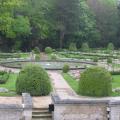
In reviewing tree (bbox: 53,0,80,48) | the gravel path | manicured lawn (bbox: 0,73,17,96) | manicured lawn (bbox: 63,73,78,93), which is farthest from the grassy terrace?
tree (bbox: 53,0,80,48)

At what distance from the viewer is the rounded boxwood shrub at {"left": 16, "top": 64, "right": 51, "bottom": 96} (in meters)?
19.0

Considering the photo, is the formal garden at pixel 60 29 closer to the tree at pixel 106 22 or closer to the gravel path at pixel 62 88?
the tree at pixel 106 22

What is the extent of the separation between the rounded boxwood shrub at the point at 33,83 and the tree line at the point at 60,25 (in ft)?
123

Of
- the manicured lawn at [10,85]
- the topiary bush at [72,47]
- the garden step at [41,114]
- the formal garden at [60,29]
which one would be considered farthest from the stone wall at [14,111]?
the topiary bush at [72,47]

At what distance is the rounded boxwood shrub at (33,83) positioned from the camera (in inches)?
747

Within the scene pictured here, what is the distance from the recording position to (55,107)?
1518 cm

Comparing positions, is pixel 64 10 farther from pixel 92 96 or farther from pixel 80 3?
pixel 92 96

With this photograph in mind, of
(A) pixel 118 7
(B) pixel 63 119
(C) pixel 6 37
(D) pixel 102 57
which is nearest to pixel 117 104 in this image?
(B) pixel 63 119

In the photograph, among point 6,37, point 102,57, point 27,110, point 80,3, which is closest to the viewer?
point 27,110

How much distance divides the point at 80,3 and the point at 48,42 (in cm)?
A: 815

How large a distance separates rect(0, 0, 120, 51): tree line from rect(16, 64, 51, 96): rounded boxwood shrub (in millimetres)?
37360

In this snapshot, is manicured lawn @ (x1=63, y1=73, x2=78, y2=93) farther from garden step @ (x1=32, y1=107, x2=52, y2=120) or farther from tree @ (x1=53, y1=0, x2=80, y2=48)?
tree @ (x1=53, y1=0, x2=80, y2=48)

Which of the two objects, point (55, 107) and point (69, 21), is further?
point (69, 21)

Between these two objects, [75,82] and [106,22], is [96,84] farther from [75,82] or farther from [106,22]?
[106,22]
